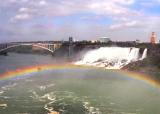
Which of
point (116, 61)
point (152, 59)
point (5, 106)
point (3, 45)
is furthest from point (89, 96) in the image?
point (3, 45)

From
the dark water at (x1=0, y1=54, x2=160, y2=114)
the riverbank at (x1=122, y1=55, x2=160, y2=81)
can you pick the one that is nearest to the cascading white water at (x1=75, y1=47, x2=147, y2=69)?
the riverbank at (x1=122, y1=55, x2=160, y2=81)

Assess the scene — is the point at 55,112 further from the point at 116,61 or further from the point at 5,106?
the point at 116,61

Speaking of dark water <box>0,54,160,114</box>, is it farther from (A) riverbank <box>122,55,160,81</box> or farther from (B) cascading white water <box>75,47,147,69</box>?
(B) cascading white water <box>75,47,147,69</box>

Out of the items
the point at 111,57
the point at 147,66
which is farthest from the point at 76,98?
the point at 111,57

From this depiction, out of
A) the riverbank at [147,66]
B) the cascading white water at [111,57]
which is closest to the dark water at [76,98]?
the riverbank at [147,66]

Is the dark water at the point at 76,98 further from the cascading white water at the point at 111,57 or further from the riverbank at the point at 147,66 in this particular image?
the cascading white water at the point at 111,57

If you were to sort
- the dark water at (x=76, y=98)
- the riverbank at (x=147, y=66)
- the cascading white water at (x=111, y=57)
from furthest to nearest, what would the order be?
the cascading white water at (x=111, y=57), the riverbank at (x=147, y=66), the dark water at (x=76, y=98)

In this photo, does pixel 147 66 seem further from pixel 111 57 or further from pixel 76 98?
pixel 76 98

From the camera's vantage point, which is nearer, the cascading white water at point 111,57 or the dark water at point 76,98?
the dark water at point 76,98
